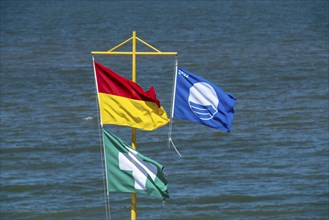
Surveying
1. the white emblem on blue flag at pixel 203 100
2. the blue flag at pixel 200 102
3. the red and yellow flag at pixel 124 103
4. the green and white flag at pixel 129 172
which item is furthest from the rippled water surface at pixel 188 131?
the red and yellow flag at pixel 124 103

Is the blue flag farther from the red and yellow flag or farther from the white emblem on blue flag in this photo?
the red and yellow flag

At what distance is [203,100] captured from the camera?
22.5 meters

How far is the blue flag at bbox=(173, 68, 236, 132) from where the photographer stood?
22.4 m

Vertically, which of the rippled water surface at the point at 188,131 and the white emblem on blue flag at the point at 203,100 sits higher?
the white emblem on blue flag at the point at 203,100

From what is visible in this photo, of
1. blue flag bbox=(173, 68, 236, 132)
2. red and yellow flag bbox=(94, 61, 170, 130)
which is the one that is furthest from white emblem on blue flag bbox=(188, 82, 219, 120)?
red and yellow flag bbox=(94, 61, 170, 130)

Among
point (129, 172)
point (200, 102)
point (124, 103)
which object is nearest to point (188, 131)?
point (200, 102)

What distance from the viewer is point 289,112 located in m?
56.2

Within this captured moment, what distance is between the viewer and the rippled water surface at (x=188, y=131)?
39531 millimetres

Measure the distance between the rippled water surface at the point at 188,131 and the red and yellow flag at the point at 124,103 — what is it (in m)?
15.9

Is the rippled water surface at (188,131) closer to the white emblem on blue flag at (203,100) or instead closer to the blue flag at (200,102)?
the blue flag at (200,102)

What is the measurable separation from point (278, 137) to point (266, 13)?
8375cm

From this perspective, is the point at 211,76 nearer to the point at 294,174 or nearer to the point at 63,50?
the point at 63,50

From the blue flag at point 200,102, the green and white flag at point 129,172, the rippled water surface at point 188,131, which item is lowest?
the rippled water surface at point 188,131

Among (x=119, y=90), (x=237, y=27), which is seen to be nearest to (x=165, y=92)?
(x=119, y=90)
